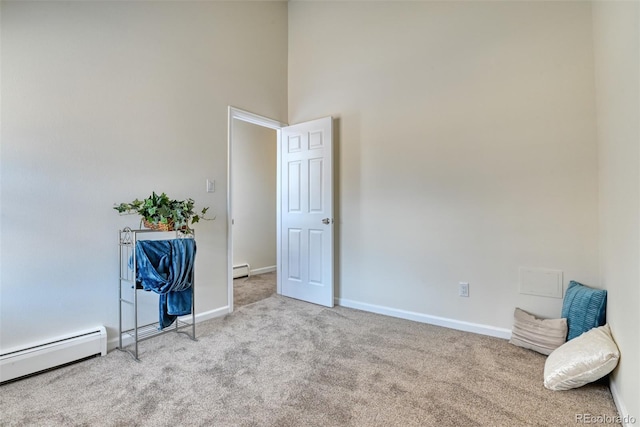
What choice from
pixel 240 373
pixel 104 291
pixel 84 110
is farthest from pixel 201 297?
pixel 84 110

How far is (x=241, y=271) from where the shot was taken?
4605 millimetres

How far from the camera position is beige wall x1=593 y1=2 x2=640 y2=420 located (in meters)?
1.27

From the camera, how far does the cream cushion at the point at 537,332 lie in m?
2.05

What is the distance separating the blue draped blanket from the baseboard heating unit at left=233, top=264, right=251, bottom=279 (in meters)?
2.24

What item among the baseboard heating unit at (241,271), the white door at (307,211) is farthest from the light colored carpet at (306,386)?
the baseboard heating unit at (241,271)

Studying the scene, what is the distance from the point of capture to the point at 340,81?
3279 mm

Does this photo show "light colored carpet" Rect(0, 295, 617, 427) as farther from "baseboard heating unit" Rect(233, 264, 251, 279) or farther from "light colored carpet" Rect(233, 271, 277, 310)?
"baseboard heating unit" Rect(233, 264, 251, 279)

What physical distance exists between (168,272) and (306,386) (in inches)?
46.5

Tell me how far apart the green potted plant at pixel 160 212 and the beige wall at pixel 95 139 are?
0.25m

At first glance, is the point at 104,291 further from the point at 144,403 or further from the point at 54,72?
the point at 54,72

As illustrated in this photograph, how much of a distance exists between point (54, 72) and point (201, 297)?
1.97 meters

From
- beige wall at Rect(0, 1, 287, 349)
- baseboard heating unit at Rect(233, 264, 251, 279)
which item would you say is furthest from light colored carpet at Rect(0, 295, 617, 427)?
baseboard heating unit at Rect(233, 264, 251, 279)

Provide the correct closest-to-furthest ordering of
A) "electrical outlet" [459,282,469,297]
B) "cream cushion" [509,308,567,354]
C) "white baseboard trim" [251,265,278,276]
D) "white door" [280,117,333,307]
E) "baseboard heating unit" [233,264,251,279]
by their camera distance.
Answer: "cream cushion" [509,308,567,354]
"electrical outlet" [459,282,469,297]
"white door" [280,117,333,307]
"baseboard heating unit" [233,264,251,279]
"white baseboard trim" [251,265,278,276]

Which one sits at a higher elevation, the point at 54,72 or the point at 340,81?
the point at 340,81
